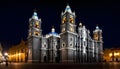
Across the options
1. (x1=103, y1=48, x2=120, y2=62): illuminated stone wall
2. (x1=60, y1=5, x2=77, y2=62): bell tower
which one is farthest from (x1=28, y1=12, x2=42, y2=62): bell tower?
(x1=103, y1=48, x2=120, y2=62): illuminated stone wall

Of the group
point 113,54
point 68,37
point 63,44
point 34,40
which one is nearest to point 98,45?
point 113,54

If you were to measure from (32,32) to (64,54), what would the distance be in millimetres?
16651

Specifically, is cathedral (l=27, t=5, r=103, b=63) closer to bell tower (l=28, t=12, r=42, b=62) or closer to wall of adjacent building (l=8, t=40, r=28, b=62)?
bell tower (l=28, t=12, r=42, b=62)

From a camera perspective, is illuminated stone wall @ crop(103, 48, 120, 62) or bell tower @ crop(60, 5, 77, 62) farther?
illuminated stone wall @ crop(103, 48, 120, 62)

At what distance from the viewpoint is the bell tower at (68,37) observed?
188ft

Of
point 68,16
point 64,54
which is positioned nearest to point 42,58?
point 64,54

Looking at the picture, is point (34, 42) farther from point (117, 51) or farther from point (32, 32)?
point (117, 51)

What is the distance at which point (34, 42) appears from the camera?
62281mm

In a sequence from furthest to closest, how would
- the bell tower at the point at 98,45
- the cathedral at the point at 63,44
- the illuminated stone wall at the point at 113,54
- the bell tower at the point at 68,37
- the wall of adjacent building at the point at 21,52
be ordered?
the illuminated stone wall at the point at 113,54
the wall of adjacent building at the point at 21,52
the bell tower at the point at 98,45
the cathedral at the point at 63,44
the bell tower at the point at 68,37

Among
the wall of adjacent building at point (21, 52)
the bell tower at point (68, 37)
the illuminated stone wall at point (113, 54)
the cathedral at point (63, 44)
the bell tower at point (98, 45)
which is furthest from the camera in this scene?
the illuminated stone wall at point (113, 54)

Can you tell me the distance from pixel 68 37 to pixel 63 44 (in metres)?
4.00

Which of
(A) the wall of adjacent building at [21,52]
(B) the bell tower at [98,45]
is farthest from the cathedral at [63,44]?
(A) the wall of adjacent building at [21,52]

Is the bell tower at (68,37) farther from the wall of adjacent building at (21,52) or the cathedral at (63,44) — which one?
the wall of adjacent building at (21,52)

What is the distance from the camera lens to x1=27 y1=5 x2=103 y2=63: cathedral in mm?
58312
